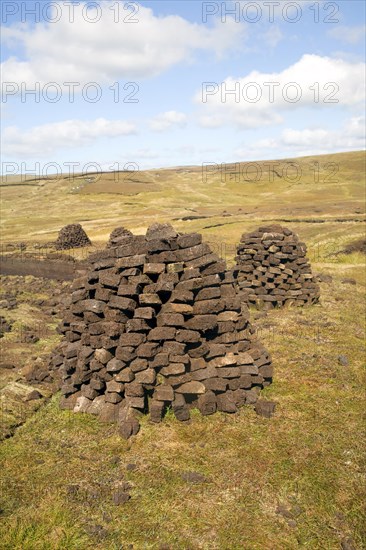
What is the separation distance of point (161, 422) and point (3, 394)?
473cm

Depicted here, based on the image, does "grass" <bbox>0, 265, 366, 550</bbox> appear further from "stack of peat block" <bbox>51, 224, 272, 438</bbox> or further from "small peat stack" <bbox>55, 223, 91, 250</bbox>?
"small peat stack" <bbox>55, 223, 91, 250</bbox>

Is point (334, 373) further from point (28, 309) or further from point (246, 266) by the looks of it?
point (28, 309)

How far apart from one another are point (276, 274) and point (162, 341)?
11221mm

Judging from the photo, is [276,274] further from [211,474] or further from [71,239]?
[71,239]

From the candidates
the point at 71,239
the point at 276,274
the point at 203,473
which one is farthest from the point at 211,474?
the point at 71,239

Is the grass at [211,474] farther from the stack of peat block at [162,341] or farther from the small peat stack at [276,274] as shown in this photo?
the small peat stack at [276,274]

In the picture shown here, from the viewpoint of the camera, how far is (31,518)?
7.07 metres

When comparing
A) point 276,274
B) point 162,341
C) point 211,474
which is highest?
point 276,274

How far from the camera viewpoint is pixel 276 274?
20.5 meters

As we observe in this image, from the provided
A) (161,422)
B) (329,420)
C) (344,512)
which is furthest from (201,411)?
(344,512)

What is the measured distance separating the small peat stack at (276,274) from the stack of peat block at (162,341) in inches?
347

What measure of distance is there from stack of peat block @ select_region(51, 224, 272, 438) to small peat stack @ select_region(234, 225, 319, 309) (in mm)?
8818

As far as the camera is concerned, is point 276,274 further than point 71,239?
A: No

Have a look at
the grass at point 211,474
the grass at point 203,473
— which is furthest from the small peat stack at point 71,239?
the grass at point 203,473
